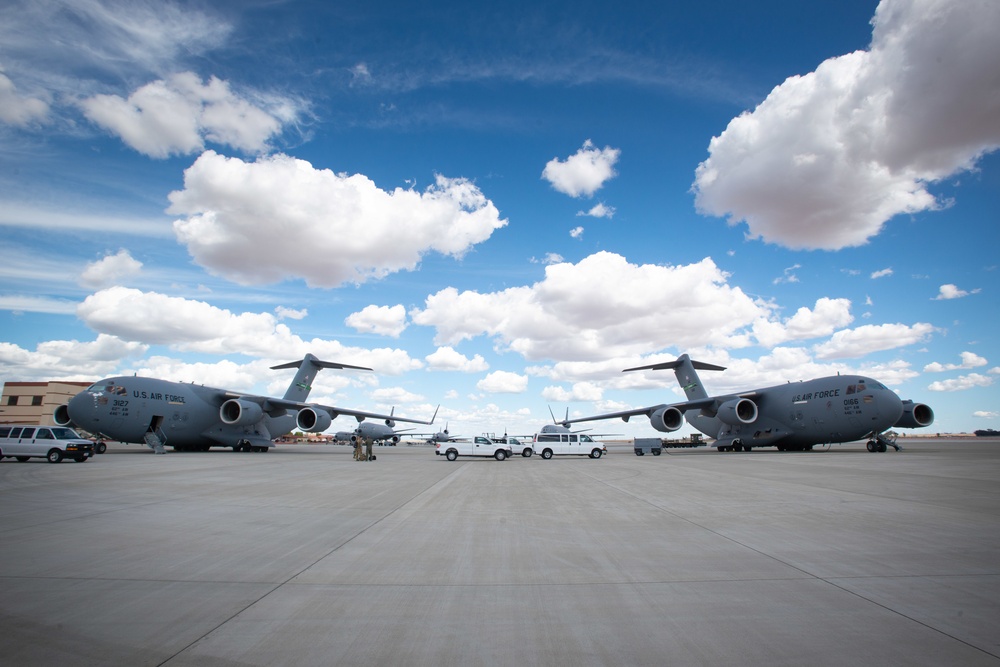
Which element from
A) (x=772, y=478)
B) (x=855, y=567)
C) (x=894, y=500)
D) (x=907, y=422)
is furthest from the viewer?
(x=907, y=422)

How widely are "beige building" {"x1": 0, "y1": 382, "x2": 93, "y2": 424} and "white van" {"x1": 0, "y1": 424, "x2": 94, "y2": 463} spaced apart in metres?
46.8

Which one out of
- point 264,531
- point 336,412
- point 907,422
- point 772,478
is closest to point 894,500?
point 772,478

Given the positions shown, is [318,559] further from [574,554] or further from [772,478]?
[772,478]

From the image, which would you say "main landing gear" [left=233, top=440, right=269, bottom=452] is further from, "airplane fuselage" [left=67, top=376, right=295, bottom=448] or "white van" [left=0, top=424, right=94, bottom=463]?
"white van" [left=0, top=424, right=94, bottom=463]

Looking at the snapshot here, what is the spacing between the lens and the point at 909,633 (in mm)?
3447

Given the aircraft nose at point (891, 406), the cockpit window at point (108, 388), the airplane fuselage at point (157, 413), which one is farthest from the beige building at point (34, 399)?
the aircraft nose at point (891, 406)

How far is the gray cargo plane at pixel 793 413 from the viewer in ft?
85.5

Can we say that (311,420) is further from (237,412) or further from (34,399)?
(34,399)

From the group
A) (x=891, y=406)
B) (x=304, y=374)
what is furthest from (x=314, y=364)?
(x=891, y=406)

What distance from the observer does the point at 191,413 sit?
2905 centimetres

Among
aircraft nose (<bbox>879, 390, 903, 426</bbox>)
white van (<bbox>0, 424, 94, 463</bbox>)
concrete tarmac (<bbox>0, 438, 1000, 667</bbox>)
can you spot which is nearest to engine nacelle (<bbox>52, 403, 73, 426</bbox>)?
white van (<bbox>0, 424, 94, 463</bbox>)

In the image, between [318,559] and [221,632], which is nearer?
[221,632]

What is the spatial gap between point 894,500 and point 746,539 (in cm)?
470

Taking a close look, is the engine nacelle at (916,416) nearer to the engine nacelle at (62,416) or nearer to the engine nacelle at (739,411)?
the engine nacelle at (739,411)
